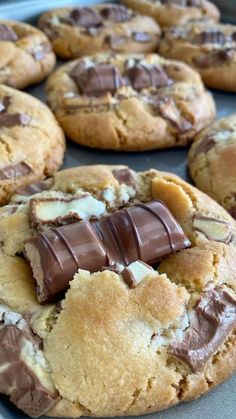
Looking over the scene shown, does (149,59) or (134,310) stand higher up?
(149,59)

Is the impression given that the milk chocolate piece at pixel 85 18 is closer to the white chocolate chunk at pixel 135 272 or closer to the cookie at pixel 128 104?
the cookie at pixel 128 104

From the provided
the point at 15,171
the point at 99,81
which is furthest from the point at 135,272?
the point at 99,81

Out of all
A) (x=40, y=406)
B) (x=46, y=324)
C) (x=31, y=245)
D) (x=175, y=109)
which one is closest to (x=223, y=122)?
(x=175, y=109)

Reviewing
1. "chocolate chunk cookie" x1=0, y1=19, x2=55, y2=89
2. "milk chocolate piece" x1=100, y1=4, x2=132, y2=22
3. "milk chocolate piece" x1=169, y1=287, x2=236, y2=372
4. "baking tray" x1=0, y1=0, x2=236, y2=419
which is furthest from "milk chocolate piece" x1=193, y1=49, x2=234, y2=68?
"milk chocolate piece" x1=169, y1=287, x2=236, y2=372

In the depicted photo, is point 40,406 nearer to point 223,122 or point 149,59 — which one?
point 223,122

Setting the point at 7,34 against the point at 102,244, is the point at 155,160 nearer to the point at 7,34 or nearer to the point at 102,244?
the point at 102,244

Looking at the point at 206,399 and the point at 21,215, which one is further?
the point at 21,215

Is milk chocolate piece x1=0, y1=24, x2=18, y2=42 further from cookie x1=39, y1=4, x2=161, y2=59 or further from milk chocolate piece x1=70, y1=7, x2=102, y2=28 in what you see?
milk chocolate piece x1=70, y1=7, x2=102, y2=28
